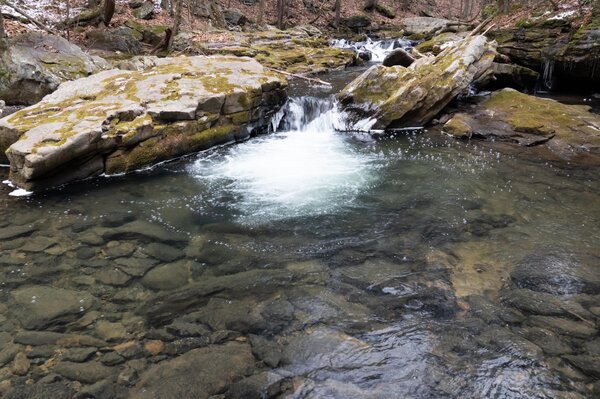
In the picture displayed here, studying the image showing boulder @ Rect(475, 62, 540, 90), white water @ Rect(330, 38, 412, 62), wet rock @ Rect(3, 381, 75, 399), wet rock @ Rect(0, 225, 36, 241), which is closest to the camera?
wet rock @ Rect(3, 381, 75, 399)

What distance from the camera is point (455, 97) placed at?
450 inches

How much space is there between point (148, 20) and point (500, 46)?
16.9 m

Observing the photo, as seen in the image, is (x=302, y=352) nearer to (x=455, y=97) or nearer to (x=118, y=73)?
(x=118, y=73)

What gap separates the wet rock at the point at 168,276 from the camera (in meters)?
4.46

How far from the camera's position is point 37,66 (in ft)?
35.7

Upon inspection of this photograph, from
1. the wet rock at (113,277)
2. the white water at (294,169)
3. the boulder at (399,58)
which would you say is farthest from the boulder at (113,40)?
the wet rock at (113,277)

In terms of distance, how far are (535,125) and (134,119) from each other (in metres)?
9.09

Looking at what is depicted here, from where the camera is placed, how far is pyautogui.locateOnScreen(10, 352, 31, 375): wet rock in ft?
10.9

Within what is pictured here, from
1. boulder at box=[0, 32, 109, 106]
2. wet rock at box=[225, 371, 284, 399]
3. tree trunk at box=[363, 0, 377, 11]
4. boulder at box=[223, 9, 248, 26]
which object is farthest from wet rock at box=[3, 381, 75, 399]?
tree trunk at box=[363, 0, 377, 11]

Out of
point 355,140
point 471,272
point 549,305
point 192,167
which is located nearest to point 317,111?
point 355,140

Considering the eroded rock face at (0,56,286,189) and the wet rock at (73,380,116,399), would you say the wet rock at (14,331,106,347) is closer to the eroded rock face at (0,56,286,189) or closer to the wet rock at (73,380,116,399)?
the wet rock at (73,380,116,399)

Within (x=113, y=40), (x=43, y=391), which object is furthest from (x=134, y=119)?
(x=113, y=40)

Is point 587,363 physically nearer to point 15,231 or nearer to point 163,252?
point 163,252

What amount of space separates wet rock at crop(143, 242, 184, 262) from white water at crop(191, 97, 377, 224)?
1.23 meters
